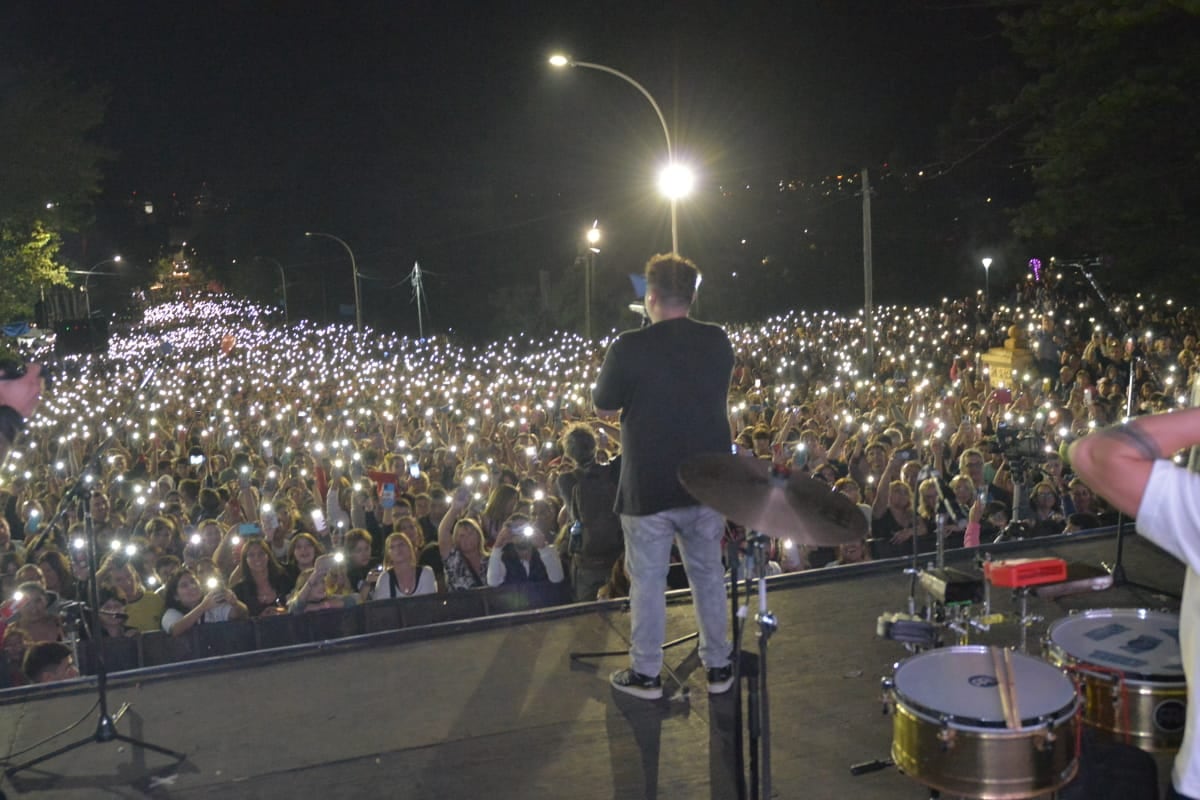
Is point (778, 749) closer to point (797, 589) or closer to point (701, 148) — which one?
point (797, 589)

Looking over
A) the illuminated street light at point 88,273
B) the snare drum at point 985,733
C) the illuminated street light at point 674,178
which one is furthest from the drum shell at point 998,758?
the illuminated street light at point 88,273

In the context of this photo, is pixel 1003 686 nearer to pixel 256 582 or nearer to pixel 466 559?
pixel 466 559

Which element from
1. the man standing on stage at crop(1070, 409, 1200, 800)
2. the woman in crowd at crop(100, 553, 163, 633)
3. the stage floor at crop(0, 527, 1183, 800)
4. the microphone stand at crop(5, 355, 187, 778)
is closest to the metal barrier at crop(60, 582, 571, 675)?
the stage floor at crop(0, 527, 1183, 800)

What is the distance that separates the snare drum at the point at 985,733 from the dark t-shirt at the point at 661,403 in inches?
53.8

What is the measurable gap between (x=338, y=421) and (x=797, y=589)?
444 inches

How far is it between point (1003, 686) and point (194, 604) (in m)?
5.58

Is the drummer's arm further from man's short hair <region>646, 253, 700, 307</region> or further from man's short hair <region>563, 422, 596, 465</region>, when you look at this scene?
man's short hair <region>563, 422, 596, 465</region>

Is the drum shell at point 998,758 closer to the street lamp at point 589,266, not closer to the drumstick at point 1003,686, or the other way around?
the drumstick at point 1003,686

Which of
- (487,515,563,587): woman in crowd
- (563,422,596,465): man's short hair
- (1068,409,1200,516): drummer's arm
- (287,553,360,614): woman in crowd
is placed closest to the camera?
(1068,409,1200,516): drummer's arm

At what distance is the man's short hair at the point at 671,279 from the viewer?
463cm

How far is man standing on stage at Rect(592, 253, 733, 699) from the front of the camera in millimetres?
4555

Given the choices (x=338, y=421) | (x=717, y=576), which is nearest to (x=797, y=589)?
(x=717, y=576)

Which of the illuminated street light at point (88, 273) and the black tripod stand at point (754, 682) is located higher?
the illuminated street light at point (88, 273)

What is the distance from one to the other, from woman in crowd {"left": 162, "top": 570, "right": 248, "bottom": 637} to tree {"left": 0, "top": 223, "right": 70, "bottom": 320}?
30.2m
